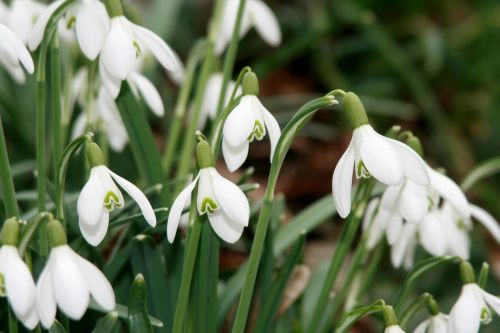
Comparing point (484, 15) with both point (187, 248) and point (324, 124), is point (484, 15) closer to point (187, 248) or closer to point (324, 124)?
point (324, 124)

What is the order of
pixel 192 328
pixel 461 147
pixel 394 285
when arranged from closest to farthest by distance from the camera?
pixel 192 328 < pixel 394 285 < pixel 461 147

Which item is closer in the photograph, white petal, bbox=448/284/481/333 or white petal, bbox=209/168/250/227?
white petal, bbox=209/168/250/227

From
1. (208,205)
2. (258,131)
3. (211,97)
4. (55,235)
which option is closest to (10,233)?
(55,235)

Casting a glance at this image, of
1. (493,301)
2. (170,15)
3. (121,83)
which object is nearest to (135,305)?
(121,83)

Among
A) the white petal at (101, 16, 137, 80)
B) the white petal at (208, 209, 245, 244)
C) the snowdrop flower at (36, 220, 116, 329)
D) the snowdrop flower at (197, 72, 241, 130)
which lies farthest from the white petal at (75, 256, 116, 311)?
the snowdrop flower at (197, 72, 241, 130)

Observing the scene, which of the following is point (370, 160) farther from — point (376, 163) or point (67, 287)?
point (67, 287)

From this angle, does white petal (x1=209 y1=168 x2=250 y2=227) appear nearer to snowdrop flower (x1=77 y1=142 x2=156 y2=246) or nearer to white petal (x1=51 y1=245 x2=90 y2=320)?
snowdrop flower (x1=77 y1=142 x2=156 y2=246)

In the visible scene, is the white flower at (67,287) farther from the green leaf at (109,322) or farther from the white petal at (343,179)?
the white petal at (343,179)
